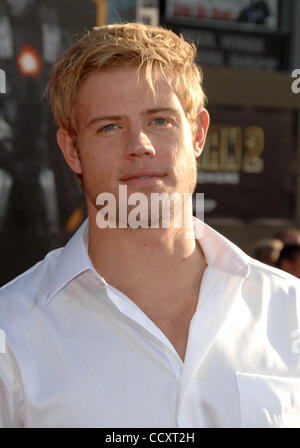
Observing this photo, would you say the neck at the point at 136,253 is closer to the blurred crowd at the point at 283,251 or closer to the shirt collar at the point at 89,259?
the shirt collar at the point at 89,259

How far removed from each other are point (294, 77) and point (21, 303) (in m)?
5.64

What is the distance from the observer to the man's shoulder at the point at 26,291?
6.97 feet

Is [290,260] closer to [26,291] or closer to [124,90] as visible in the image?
[124,90]

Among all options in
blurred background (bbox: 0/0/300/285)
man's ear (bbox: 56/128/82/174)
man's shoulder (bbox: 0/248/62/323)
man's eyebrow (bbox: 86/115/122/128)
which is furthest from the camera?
blurred background (bbox: 0/0/300/285)

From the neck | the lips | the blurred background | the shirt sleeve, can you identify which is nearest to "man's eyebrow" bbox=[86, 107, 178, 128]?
the lips

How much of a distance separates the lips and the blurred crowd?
328 cm

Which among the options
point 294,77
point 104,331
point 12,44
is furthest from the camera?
point 294,77

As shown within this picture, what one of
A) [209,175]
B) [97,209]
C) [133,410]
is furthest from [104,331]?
[209,175]

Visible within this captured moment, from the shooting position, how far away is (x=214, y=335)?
2.11m

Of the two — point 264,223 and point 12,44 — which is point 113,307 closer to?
point 12,44

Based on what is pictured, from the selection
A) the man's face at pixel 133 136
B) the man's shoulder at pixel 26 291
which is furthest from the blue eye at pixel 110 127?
the man's shoulder at pixel 26 291

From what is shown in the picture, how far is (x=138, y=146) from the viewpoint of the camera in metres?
2.19

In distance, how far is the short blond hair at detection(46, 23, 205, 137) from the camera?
2297 millimetres

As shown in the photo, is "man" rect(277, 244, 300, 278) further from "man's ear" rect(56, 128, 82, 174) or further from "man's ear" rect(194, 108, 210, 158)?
"man's ear" rect(56, 128, 82, 174)
